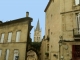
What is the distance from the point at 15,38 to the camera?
874 inches

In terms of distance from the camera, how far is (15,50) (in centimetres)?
2147

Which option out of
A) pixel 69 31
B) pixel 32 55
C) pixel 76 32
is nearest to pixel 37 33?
pixel 32 55

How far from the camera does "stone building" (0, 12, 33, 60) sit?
20859 millimetres

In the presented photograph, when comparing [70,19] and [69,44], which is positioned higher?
[70,19]

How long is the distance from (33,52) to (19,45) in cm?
1365

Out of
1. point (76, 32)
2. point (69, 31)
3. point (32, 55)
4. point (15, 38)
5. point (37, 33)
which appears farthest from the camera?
point (37, 33)

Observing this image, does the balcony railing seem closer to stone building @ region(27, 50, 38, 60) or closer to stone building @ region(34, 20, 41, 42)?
stone building @ region(27, 50, 38, 60)

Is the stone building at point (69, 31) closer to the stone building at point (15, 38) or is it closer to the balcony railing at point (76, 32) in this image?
the balcony railing at point (76, 32)

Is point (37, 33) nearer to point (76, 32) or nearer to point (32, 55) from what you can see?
point (32, 55)

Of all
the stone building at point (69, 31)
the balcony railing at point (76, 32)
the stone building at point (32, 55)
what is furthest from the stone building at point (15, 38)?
the stone building at point (32, 55)

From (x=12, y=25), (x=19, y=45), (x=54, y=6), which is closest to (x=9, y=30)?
(x=12, y=25)

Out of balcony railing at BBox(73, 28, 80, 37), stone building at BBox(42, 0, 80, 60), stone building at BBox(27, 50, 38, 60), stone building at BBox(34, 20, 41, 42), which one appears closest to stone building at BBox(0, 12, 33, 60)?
stone building at BBox(42, 0, 80, 60)

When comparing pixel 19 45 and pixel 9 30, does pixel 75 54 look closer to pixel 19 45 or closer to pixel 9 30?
pixel 19 45

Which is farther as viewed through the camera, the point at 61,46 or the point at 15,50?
the point at 15,50
